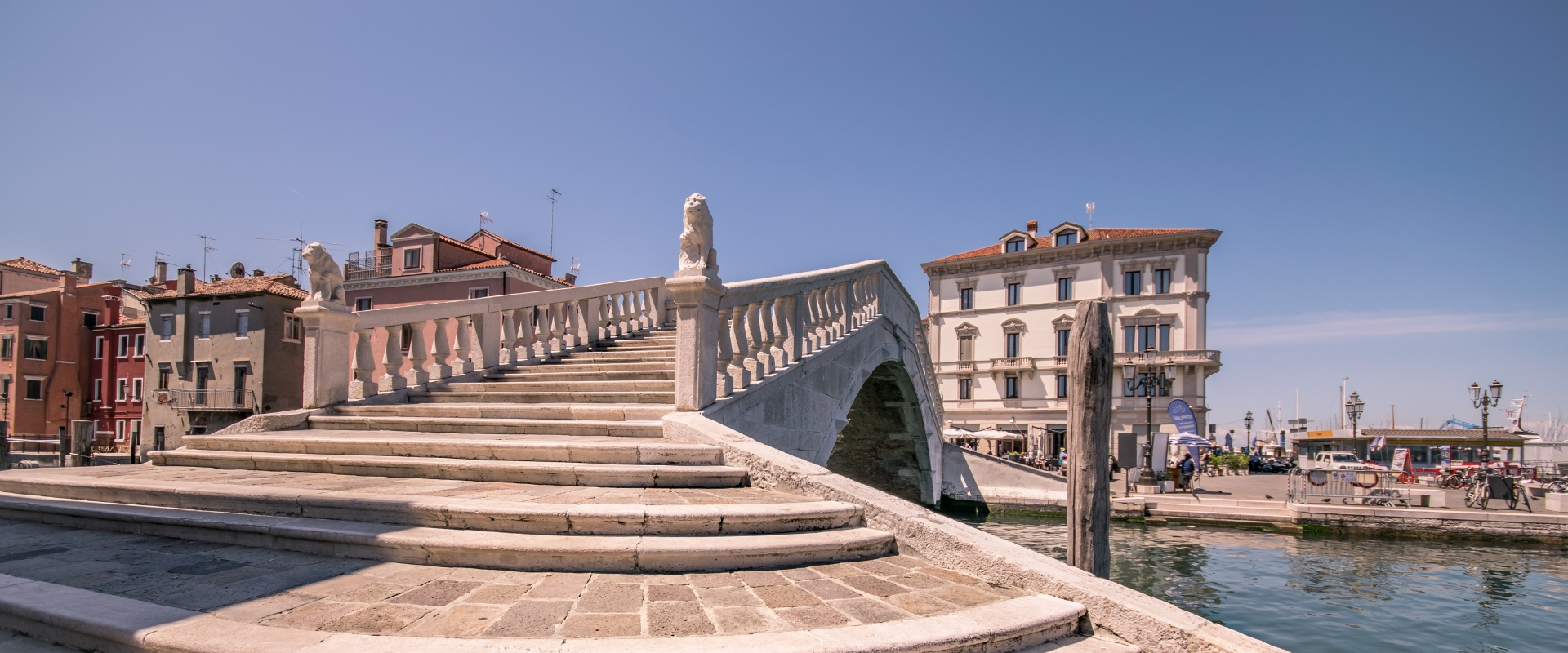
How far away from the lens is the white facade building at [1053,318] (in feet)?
114

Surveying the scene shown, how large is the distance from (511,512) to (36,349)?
143 feet

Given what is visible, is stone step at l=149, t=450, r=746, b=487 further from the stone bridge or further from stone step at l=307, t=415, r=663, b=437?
stone step at l=307, t=415, r=663, b=437

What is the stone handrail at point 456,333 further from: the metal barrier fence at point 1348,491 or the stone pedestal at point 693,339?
the metal barrier fence at point 1348,491

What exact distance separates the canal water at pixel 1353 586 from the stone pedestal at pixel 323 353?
34.2 feet

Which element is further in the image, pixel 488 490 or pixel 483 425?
pixel 483 425

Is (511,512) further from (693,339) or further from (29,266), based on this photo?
(29,266)

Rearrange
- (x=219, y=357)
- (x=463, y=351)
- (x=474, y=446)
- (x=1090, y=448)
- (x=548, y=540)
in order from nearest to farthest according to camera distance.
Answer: (x=548, y=540) → (x=1090, y=448) → (x=474, y=446) → (x=463, y=351) → (x=219, y=357)

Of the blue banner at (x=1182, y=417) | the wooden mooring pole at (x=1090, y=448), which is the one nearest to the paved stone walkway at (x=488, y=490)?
the wooden mooring pole at (x=1090, y=448)

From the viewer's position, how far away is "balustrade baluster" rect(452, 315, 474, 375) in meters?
8.80

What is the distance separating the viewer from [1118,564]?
13.1m

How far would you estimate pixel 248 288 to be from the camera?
29.4m

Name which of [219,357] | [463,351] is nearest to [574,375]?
[463,351]

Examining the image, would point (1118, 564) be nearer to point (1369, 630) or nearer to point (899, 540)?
point (1369, 630)

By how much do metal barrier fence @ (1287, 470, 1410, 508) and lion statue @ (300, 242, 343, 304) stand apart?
19243 millimetres
